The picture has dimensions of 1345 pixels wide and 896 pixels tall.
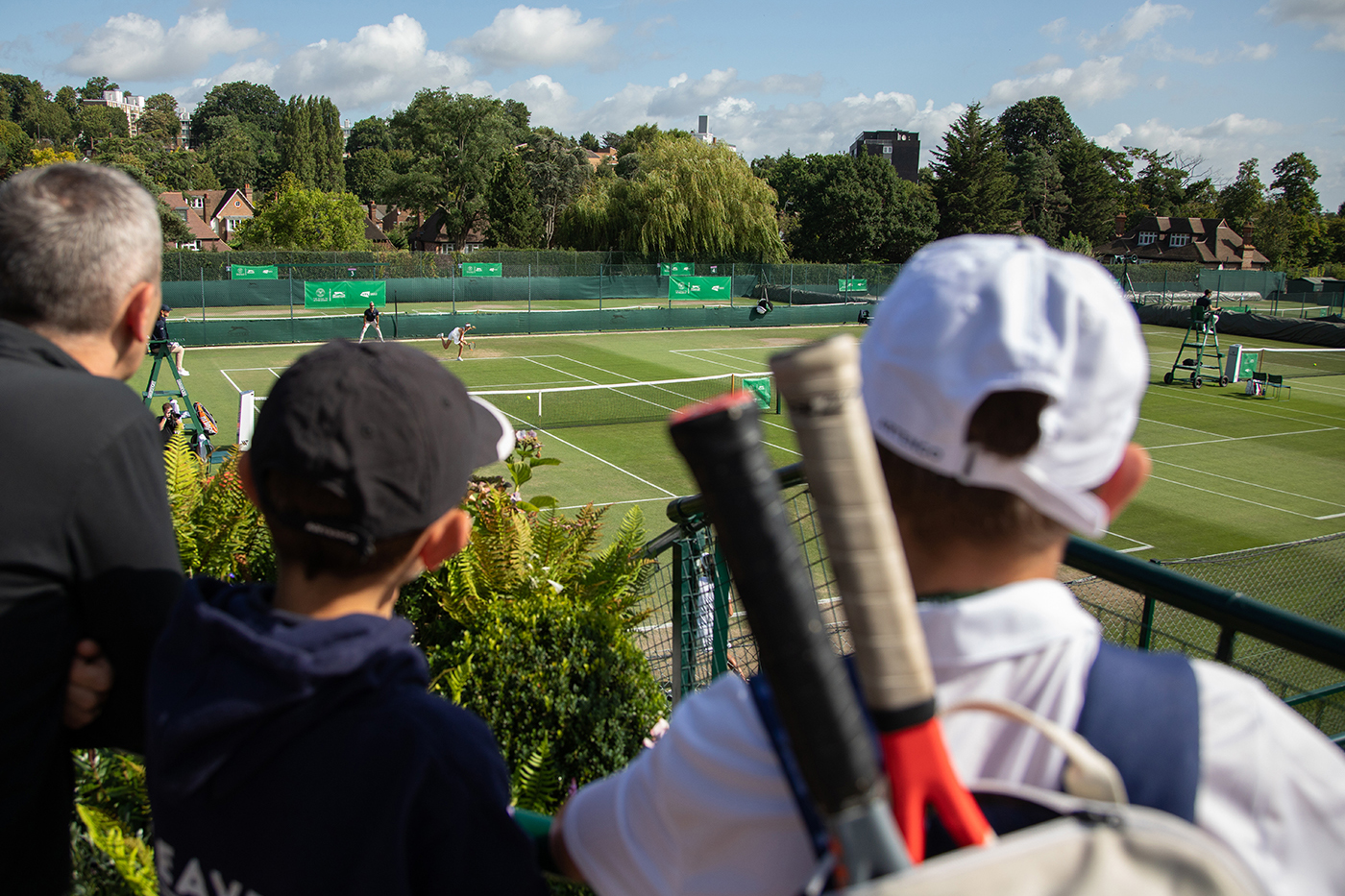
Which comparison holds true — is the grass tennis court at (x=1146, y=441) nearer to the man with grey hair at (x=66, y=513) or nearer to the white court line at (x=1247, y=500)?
the white court line at (x=1247, y=500)

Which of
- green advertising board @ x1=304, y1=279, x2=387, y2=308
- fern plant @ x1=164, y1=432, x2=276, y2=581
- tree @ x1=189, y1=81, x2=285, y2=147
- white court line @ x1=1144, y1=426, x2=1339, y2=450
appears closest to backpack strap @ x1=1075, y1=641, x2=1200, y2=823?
fern plant @ x1=164, y1=432, x2=276, y2=581

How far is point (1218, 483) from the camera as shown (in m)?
17.3

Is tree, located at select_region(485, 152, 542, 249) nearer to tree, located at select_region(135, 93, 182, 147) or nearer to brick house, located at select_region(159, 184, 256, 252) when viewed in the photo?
brick house, located at select_region(159, 184, 256, 252)

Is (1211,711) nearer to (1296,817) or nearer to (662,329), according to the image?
(1296,817)

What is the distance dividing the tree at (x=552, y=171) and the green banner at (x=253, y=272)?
3947 centimetres

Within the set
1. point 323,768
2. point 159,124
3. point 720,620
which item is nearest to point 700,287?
point 720,620

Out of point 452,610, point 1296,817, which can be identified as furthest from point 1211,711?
point 452,610

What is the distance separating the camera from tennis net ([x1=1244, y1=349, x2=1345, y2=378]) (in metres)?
31.5

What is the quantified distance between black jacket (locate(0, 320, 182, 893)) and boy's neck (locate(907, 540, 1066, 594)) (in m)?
1.51

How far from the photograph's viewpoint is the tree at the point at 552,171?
287ft

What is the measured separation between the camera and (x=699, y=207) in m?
55.2

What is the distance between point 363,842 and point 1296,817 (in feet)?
4.11

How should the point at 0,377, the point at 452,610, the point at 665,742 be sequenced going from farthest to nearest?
1. the point at 452,610
2. the point at 0,377
3. the point at 665,742

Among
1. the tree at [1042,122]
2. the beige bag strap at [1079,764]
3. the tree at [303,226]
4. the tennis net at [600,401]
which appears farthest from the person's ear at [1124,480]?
the tree at [1042,122]
